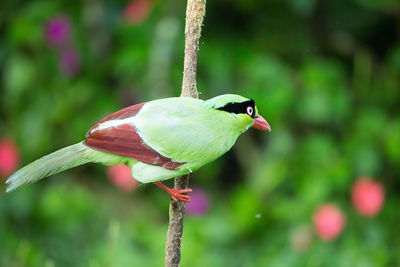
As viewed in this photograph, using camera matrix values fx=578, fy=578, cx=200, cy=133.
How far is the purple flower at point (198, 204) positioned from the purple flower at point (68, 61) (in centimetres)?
101

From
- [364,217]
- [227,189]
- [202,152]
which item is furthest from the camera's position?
[227,189]

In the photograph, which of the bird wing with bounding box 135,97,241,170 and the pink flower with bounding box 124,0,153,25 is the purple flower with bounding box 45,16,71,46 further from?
the bird wing with bounding box 135,97,241,170

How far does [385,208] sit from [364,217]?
0.17m

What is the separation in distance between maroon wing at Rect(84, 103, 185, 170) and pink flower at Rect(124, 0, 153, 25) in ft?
7.84

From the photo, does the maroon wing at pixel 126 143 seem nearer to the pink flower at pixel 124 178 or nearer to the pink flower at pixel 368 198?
the pink flower at pixel 368 198

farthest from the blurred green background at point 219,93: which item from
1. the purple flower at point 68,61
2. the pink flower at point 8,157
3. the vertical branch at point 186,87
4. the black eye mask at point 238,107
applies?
the black eye mask at point 238,107

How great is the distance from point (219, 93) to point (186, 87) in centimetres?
223

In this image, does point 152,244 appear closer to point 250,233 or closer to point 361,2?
point 250,233

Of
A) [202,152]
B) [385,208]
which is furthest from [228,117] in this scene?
[385,208]

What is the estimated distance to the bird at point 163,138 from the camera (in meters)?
0.96

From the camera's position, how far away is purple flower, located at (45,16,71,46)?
329 cm

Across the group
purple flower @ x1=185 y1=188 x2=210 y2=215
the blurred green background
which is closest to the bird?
the blurred green background

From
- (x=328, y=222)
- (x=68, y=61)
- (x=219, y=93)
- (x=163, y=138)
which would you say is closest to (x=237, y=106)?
(x=163, y=138)

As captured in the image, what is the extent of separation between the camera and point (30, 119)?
3.32 m
